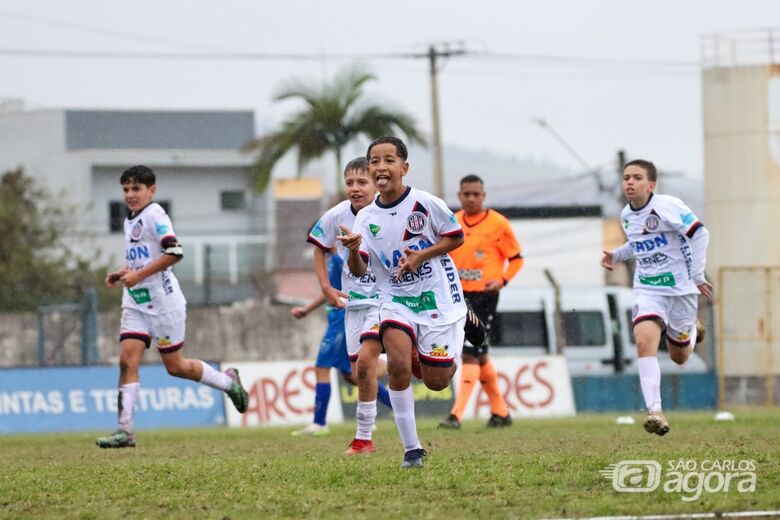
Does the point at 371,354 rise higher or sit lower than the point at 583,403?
higher

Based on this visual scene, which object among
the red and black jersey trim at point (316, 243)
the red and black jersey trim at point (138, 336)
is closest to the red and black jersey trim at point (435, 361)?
the red and black jersey trim at point (316, 243)

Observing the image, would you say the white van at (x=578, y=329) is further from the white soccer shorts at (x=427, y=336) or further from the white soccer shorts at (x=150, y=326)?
the white soccer shorts at (x=427, y=336)

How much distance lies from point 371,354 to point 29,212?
33813 millimetres

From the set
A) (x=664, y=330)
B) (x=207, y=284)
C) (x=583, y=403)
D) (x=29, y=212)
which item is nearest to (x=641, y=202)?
(x=664, y=330)

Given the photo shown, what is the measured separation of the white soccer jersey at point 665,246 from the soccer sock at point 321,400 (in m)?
3.71

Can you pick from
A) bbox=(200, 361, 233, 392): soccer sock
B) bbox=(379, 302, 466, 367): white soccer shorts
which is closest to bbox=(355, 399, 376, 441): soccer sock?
bbox=(379, 302, 466, 367): white soccer shorts

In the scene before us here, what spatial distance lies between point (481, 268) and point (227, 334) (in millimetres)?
19503

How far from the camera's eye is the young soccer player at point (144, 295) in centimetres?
1191

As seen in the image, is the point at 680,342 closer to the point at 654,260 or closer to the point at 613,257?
the point at 654,260

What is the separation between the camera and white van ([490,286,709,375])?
1218 inches

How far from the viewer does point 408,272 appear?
8.80m

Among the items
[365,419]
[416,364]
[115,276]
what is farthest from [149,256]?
[416,364]

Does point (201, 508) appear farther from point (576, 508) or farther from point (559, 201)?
point (559, 201)

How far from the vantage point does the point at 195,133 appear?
5575 centimetres
